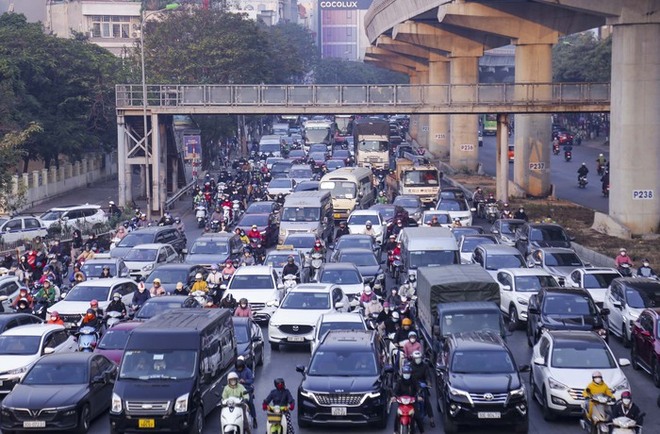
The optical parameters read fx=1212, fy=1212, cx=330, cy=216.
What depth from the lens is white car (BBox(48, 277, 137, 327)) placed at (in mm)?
29266

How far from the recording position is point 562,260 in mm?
34938

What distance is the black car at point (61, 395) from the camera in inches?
762

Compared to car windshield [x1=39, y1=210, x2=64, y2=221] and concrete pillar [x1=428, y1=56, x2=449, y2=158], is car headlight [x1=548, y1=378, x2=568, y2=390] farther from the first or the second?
concrete pillar [x1=428, y1=56, x2=449, y2=158]

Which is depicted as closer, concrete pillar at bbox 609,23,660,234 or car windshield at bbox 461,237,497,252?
car windshield at bbox 461,237,497,252

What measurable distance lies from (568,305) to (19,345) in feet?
37.8

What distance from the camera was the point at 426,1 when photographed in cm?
7200

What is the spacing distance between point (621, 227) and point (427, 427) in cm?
2893

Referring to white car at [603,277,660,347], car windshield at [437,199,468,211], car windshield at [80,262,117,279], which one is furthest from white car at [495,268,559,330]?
car windshield at [437,199,468,211]

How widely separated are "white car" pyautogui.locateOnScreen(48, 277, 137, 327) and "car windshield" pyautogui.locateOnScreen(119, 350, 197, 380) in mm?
9537

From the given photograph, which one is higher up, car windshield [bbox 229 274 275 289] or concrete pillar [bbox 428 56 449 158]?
concrete pillar [bbox 428 56 449 158]

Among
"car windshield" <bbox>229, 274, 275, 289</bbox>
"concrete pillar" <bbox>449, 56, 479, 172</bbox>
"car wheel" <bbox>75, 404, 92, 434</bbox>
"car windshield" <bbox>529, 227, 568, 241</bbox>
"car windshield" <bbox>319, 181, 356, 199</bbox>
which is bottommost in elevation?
"car wheel" <bbox>75, 404, 92, 434</bbox>

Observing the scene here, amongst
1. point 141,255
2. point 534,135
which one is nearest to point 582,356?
point 141,255

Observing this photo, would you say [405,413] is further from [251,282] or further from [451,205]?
[451,205]

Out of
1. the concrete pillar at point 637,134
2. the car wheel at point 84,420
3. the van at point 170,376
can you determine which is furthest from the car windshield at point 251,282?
the concrete pillar at point 637,134
